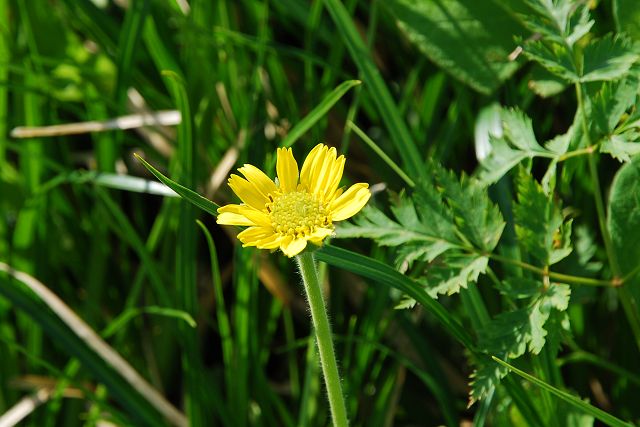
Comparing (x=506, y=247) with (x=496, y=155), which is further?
(x=506, y=247)

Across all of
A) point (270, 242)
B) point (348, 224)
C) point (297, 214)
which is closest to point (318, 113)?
point (348, 224)

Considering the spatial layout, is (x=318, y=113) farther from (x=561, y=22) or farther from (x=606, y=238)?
(x=606, y=238)

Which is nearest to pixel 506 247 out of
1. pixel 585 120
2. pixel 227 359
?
pixel 585 120

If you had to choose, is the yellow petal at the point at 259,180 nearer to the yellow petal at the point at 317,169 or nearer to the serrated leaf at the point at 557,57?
the yellow petal at the point at 317,169

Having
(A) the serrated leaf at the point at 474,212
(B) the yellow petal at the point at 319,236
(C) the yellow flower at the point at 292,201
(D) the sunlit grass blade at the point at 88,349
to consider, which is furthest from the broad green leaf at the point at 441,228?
(D) the sunlit grass blade at the point at 88,349

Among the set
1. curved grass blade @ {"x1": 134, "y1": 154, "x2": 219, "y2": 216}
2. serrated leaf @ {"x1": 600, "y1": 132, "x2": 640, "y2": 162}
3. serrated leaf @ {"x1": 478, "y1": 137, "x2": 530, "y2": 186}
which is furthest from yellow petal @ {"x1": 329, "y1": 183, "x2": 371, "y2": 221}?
serrated leaf @ {"x1": 600, "y1": 132, "x2": 640, "y2": 162}

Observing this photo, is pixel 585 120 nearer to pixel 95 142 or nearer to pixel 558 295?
pixel 558 295
